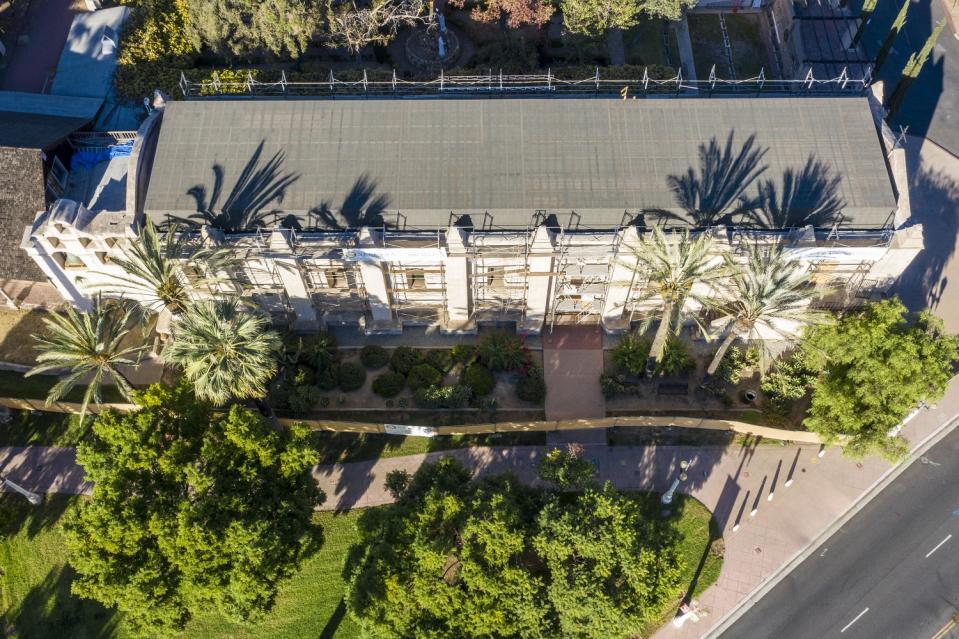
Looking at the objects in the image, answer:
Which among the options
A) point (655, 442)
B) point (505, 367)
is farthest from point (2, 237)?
point (655, 442)

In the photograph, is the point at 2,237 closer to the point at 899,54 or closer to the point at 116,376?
the point at 116,376

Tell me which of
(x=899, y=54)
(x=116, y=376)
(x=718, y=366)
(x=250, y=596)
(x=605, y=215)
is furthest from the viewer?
(x=899, y=54)

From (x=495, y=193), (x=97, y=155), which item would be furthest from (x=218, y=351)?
(x=97, y=155)

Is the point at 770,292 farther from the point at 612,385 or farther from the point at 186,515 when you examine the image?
the point at 186,515

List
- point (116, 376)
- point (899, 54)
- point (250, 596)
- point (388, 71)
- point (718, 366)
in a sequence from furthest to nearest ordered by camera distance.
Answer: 1. point (899, 54)
2. point (388, 71)
3. point (718, 366)
4. point (116, 376)
5. point (250, 596)

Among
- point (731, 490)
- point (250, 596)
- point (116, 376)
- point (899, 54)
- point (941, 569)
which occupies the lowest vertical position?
point (941, 569)

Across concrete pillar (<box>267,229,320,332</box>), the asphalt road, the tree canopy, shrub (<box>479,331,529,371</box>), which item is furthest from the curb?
concrete pillar (<box>267,229,320,332</box>)

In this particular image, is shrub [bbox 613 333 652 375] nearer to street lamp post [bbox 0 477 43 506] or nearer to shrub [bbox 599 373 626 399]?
shrub [bbox 599 373 626 399]

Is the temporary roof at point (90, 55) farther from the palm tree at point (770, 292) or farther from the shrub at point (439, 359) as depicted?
the palm tree at point (770, 292)

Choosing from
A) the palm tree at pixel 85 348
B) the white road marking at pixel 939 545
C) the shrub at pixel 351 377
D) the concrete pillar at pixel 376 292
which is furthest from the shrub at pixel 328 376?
the white road marking at pixel 939 545
